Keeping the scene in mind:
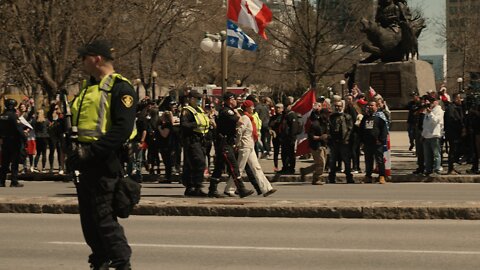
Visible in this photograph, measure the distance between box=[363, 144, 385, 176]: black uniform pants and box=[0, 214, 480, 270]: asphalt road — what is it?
787 cm

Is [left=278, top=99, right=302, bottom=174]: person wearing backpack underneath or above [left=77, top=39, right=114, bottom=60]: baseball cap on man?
underneath

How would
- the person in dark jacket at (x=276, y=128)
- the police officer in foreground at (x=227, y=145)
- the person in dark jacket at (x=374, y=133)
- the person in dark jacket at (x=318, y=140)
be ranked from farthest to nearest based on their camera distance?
1. the person in dark jacket at (x=276, y=128)
2. the person in dark jacket at (x=374, y=133)
3. the person in dark jacket at (x=318, y=140)
4. the police officer in foreground at (x=227, y=145)

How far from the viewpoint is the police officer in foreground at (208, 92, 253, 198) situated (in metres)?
17.4

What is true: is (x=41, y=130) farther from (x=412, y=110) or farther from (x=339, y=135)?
(x=412, y=110)

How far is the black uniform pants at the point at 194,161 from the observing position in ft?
58.6

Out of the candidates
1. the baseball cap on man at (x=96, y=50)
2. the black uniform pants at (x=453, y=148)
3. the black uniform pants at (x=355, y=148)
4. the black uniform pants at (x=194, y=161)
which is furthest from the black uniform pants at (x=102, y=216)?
the black uniform pants at (x=453, y=148)

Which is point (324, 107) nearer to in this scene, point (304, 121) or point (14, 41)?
point (304, 121)

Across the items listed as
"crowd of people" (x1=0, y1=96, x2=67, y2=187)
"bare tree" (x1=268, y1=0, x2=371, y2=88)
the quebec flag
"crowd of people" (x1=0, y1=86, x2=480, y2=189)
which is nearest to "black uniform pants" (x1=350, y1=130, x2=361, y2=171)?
"crowd of people" (x1=0, y1=86, x2=480, y2=189)

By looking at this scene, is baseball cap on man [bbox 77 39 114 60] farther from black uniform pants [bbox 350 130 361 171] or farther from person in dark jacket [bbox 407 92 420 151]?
person in dark jacket [bbox 407 92 420 151]

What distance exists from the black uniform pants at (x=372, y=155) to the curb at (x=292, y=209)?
6929 mm

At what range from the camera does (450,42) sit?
294 ft

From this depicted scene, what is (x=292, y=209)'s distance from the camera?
14.5 metres

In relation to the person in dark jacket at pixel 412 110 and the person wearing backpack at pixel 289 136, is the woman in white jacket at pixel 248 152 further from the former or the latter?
the person in dark jacket at pixel 412 110

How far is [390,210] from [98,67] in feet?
22.5
